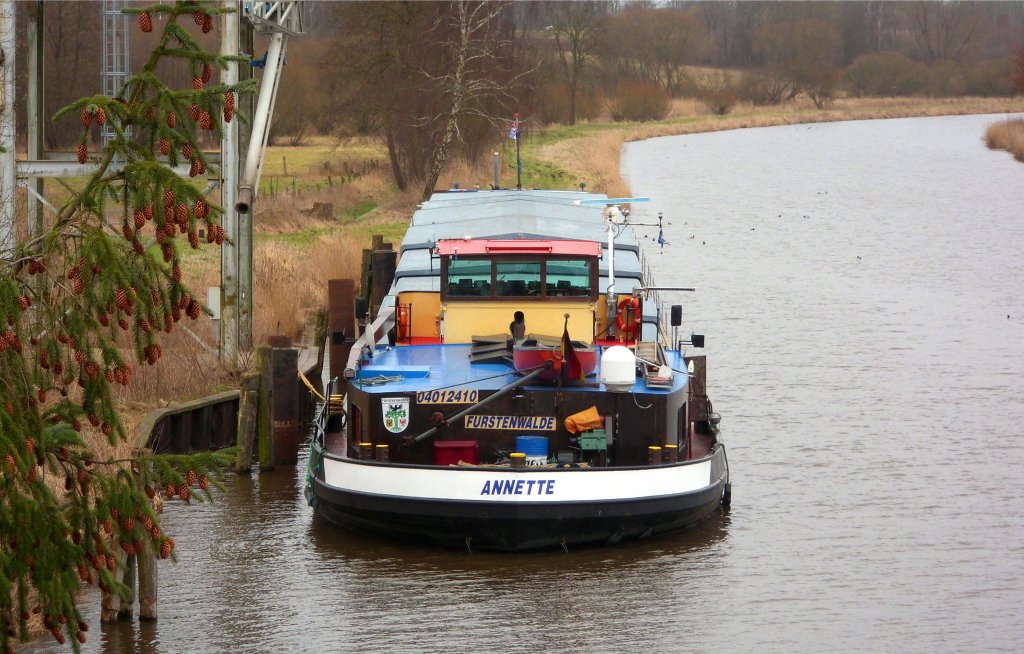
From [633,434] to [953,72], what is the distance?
4275 inches

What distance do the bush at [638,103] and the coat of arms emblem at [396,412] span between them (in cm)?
7946

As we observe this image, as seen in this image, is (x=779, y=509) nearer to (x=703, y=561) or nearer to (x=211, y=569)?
(x=703, y=561)

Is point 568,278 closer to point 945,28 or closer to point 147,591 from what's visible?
point 147,591

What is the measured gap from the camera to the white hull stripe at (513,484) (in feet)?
53.8

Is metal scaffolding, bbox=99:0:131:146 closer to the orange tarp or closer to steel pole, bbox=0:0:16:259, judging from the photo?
steel pole, bbox=0:0:16:259

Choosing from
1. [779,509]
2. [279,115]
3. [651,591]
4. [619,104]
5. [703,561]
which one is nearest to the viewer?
[651,591]

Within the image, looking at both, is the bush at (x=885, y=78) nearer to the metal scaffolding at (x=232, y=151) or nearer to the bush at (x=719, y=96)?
the bush at (x=719, y=96)

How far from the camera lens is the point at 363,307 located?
2158 cm

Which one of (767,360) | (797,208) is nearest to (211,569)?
(767,360)

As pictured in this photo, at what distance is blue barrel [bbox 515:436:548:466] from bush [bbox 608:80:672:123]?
261 feet

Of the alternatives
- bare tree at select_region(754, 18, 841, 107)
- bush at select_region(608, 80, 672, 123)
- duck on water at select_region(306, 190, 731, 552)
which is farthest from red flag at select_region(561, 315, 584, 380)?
bare tree at select_region(754, 18, 841, 107)

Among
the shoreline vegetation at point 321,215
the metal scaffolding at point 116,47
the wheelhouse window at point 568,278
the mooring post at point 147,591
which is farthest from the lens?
the metal scaffolding at point 116,47

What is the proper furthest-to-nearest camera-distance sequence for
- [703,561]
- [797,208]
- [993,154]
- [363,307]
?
[993,154] → [797,208] → [363,307] → [703,561]

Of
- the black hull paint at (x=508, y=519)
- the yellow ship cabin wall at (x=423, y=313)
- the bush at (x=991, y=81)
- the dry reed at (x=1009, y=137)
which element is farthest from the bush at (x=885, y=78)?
the black hull paint at (x=508, y=519)
